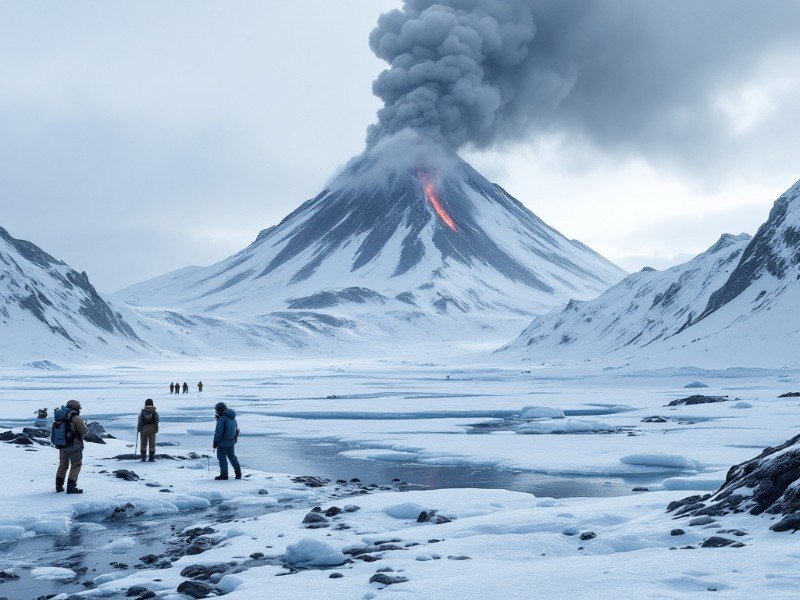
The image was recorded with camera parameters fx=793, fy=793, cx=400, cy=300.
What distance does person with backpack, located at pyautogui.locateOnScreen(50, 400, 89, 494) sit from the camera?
1652 cm

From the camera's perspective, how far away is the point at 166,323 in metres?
196

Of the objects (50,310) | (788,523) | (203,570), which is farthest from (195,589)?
(50,310)

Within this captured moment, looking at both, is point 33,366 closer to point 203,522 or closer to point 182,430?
point 182,430

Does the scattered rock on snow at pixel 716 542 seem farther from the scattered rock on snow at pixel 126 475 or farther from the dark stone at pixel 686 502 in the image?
the scattered rock on snow at pixel 126 475

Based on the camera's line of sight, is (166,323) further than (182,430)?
Yes

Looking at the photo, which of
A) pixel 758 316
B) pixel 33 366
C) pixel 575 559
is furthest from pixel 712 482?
pixel 33 366

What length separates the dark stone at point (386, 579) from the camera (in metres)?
10.3

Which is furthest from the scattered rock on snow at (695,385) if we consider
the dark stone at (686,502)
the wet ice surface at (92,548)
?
the wet ice surface at (92,548)

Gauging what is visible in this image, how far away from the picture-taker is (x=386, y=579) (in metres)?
10.3

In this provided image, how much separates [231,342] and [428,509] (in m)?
187

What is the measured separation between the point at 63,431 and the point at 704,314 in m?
102

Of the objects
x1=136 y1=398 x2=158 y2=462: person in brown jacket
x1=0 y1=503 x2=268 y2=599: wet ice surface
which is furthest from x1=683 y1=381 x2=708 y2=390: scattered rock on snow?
x1=0 y1=503 x2=268 y2=599: wet ice surface

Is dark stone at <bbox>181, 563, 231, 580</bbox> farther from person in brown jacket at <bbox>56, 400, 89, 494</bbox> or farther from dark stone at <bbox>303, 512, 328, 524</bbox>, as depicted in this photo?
person in brown jacket at <bbox>56, 400, 89, 494</bbox>

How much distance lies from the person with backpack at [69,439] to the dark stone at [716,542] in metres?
12.2
